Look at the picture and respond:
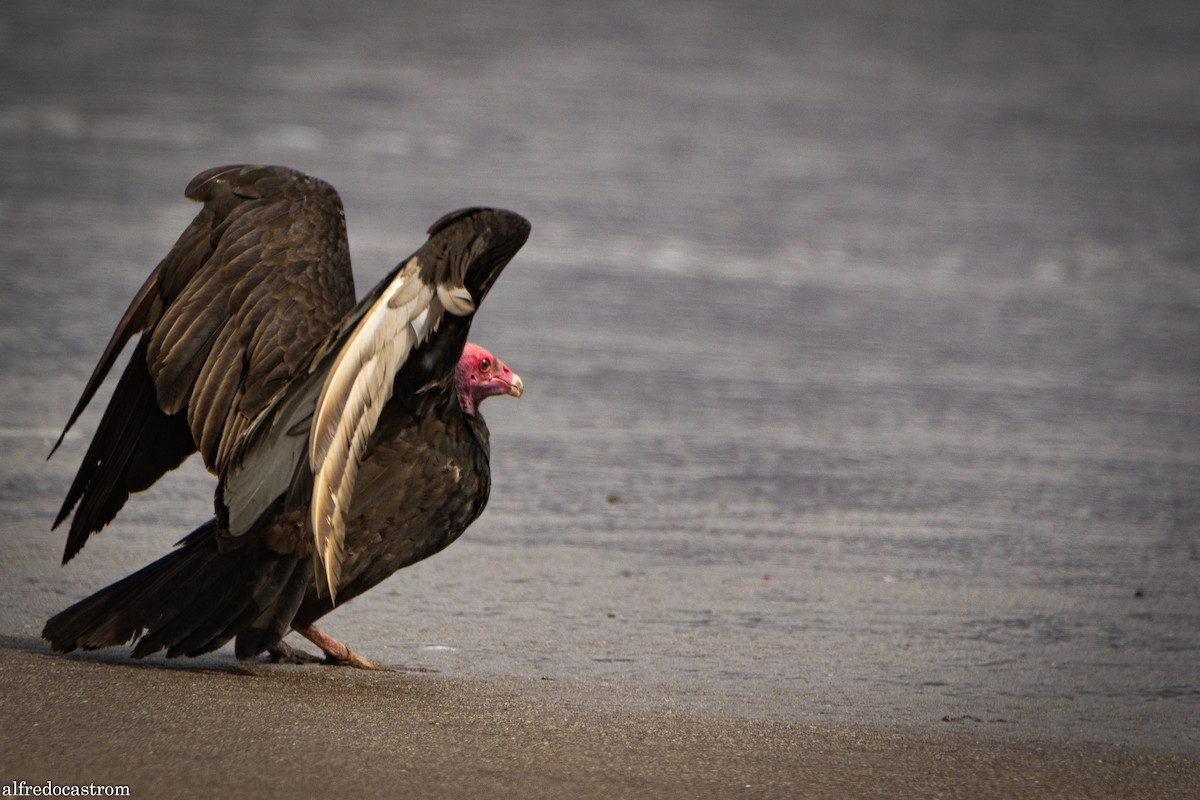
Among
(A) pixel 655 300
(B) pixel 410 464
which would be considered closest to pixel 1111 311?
(A) pixel 655 300

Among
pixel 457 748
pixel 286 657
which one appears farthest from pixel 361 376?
pixel 286 657

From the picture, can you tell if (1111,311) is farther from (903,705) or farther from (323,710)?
(323,710)

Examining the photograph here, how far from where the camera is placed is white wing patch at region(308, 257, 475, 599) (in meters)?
3.78

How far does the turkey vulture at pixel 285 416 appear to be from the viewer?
→ 383 cm

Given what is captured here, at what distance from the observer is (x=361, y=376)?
3807 millimetres

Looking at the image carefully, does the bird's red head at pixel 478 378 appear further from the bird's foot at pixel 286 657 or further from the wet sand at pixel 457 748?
the wet sand at pixel 457 748

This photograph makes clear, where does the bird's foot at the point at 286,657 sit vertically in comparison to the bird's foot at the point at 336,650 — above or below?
below

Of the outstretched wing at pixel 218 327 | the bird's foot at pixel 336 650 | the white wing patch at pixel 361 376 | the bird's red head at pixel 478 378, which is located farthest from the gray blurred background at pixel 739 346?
the white wing patch at pixel 361 376

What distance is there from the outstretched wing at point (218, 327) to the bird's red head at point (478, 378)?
47 centimetres

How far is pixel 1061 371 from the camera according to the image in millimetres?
9141

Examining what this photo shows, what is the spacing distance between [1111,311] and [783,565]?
18.1ft

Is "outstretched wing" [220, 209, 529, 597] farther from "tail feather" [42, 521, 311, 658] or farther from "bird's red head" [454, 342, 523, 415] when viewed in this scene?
"bird's red head" [454, 342, 523, 415]

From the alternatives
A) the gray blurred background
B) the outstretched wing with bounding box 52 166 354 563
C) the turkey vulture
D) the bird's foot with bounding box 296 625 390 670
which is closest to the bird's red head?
the turkey vulture

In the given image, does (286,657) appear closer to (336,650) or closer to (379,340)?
(336,650)
